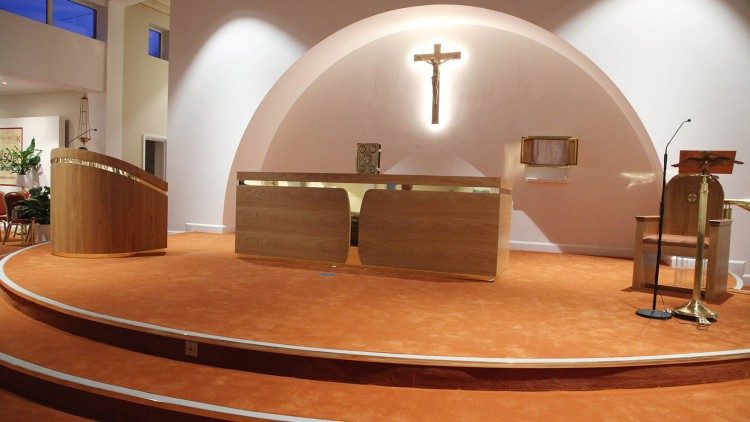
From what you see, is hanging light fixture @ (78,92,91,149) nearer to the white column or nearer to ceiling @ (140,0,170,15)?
the white column

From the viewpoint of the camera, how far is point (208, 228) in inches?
293

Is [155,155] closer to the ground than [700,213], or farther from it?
farther from it

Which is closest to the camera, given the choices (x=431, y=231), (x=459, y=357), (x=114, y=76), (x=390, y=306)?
(x=459, y=357)

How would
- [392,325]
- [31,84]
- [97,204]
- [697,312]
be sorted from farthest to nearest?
[31,84], [97,204], [697,312], [392,325]

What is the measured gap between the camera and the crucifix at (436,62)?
6.42 m

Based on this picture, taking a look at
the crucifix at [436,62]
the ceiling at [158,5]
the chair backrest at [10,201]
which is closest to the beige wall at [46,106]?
the ceiling at [158,5]

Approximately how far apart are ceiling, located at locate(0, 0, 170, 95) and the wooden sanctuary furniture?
19.8ft

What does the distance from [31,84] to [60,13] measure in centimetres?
137

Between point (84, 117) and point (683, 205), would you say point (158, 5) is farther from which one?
point (683, 205)

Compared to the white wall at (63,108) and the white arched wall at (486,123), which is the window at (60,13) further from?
the white arched wall at (486,123)

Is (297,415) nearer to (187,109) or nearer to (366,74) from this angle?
(366,74)

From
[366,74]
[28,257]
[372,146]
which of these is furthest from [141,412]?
[366,74]

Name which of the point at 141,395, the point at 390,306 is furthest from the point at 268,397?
the point at 390,306

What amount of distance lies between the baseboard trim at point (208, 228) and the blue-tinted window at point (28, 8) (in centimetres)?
449
